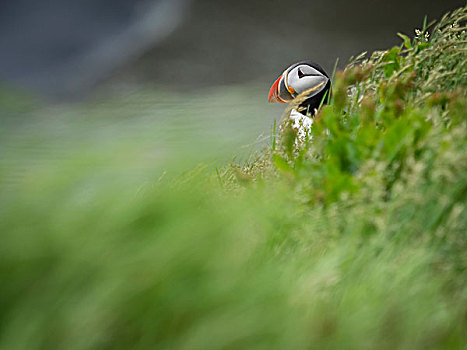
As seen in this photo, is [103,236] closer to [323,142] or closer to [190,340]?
[190,340]

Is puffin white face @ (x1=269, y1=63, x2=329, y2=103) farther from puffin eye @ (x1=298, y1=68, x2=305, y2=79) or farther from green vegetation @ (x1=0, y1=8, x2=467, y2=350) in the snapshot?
green vegetation @ (x1=0, y1=8, x2=467, y2=350)

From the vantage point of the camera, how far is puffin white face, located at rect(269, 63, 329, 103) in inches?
103

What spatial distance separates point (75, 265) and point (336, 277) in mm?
309

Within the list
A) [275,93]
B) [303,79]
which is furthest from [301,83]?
[275,93]

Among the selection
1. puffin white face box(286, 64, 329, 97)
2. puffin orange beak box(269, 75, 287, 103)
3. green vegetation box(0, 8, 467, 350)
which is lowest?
green vegetation box(0, 8, 467, 350)

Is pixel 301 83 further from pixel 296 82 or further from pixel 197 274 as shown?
pixel 197 274

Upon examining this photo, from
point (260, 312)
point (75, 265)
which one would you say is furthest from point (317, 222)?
point (75, 265)

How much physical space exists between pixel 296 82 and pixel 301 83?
4cm

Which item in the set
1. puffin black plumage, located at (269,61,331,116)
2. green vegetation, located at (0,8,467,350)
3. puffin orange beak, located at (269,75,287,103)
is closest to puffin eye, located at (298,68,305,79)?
puffin black plumage, located at (269,61,331,116)

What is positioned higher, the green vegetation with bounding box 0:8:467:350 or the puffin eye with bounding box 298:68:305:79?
the puffin eye with bounding box 298:68:305:79

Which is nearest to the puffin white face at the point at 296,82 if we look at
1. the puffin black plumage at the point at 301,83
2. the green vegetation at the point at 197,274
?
the puffin black plumage at the point at 301,83

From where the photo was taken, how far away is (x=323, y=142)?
0.99 m

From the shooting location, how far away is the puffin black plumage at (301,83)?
261 centimetres

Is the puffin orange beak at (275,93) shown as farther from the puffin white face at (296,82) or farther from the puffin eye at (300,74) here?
the puffin eye at (300,74)
